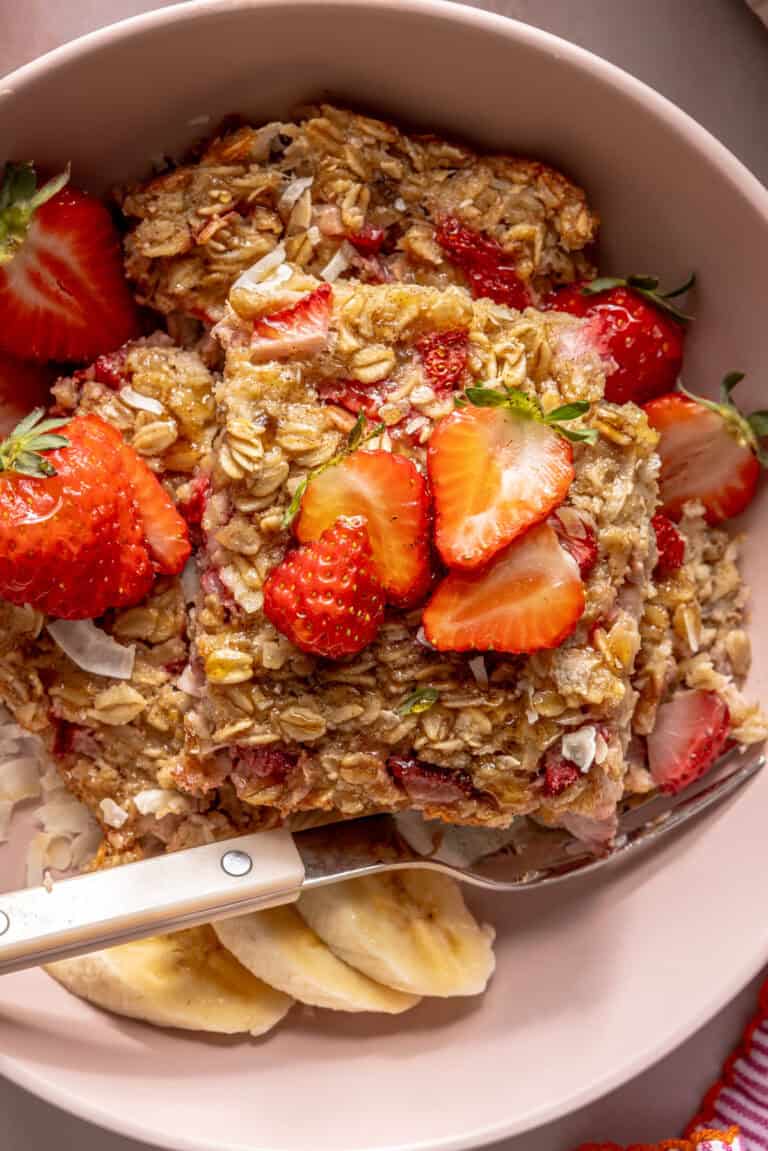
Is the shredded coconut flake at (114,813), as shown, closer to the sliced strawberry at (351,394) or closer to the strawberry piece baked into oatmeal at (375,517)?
the strawberry piece baked into oatmeal at (375,517)

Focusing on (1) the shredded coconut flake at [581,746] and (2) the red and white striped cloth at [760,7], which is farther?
(2) the red and white striped cloth at [760,7]

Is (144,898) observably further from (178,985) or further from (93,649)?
(93,649)

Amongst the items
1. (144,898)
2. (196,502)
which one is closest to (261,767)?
(144,898)

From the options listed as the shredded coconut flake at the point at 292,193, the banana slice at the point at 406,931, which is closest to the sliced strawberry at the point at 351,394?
the shredded coconut flake at the point at 292,193

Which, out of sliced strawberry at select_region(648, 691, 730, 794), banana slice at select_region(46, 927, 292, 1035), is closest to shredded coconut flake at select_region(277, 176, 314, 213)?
sliced strawberry at select_region(648, 691, 730, 794)

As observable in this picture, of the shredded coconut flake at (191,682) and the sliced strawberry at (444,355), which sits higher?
the sliced strawberry at (444,355)

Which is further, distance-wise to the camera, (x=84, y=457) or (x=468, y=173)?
(x=468, y=173)

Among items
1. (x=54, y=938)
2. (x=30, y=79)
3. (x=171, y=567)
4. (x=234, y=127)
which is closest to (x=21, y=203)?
(x=30, y=79)

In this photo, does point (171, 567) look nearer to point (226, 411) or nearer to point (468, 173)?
point (226, 411)
